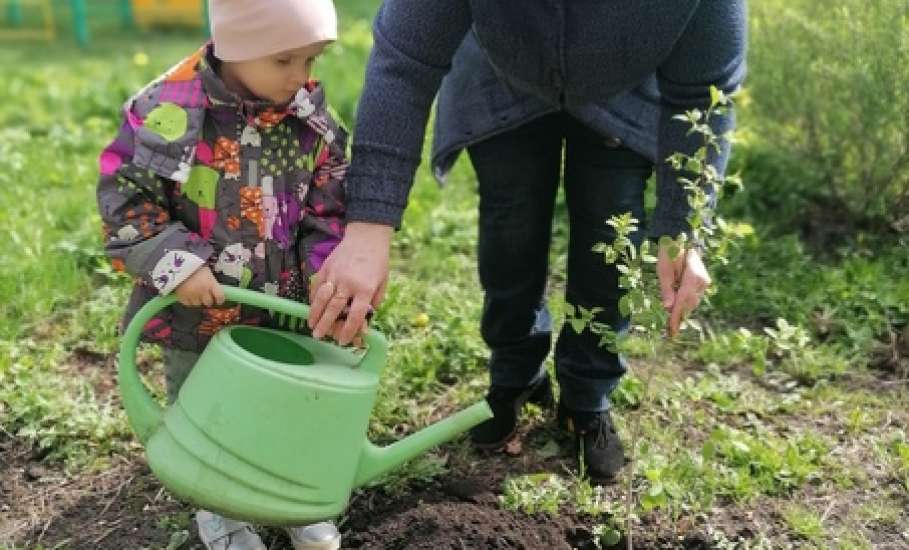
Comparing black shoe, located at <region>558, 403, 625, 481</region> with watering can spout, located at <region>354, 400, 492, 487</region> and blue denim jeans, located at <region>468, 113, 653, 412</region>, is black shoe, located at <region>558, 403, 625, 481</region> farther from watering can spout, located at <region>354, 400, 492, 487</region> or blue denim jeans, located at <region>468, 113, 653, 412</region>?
watering can spout, located at <region>354, 400, 492, 487</region>

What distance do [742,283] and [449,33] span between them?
1693 millimetres

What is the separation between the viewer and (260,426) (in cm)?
179

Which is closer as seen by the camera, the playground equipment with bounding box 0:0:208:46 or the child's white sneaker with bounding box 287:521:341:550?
the child's white sneaker with bounding box 287:521:341:550

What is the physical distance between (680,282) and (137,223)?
949mm

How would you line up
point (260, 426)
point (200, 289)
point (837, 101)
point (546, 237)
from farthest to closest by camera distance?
1. point (837, 101)
2. point (546, 237)
3. point (200, 289)
4. point (260, 426)

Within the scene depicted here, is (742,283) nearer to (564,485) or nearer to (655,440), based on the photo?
(655,440)

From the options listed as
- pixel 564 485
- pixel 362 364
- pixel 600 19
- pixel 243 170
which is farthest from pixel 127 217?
pixel 564 485

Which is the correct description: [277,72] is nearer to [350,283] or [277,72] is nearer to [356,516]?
[350,283]

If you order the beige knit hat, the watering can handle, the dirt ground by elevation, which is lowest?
the dirt ground

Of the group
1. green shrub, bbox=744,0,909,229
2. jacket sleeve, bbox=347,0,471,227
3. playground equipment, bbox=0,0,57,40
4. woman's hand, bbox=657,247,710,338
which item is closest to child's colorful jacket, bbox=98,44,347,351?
jacket sleeve, bbox=347,0,471,227

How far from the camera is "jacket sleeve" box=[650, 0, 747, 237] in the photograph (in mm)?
2043

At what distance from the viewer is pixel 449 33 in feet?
6.74

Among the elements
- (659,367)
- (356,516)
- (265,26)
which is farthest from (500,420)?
(265,26)

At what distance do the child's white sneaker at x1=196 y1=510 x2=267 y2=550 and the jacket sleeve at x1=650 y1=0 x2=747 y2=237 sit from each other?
97cm
